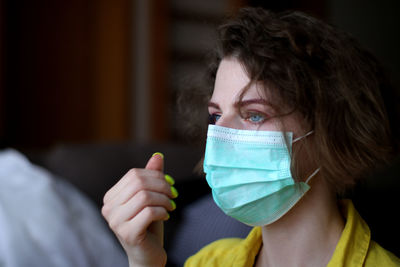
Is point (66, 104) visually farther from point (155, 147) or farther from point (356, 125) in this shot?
point (356, 125)

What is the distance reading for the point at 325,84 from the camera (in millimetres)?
838

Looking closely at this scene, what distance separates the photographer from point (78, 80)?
133 inches

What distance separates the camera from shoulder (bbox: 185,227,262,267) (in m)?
0.95

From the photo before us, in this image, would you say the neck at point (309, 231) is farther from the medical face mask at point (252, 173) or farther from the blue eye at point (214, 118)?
the blue eye at point (214, 118)

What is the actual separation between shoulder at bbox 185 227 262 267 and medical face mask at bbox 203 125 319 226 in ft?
0.48

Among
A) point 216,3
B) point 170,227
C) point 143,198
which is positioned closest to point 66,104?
point 216,3

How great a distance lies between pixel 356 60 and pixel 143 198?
502 millimetres

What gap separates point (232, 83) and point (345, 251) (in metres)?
0.38

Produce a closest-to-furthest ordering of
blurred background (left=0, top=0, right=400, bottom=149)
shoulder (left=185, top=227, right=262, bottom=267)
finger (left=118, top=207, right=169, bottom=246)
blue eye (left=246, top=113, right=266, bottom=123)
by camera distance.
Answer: finger (left=118, top=207, right=169, bottom=246), blue eye (left=246, top=113, right=266, bottom=123), shoulder (left=185, top=227, right=262, bottom=267), blurred background (left=0, top=0, right=400, bottom=149)

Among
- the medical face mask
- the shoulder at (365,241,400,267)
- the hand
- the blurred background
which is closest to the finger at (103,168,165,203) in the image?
the hand

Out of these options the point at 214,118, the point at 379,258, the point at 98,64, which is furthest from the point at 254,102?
the point at 98,64

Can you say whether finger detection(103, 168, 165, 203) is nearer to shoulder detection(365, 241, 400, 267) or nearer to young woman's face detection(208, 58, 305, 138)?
young woman's face detection(208, 58, 305, 138)

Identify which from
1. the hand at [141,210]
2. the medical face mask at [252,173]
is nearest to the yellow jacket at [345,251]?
the medical face mask at [252,173]

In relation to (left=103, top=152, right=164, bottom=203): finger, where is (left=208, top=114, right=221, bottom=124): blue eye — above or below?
above
